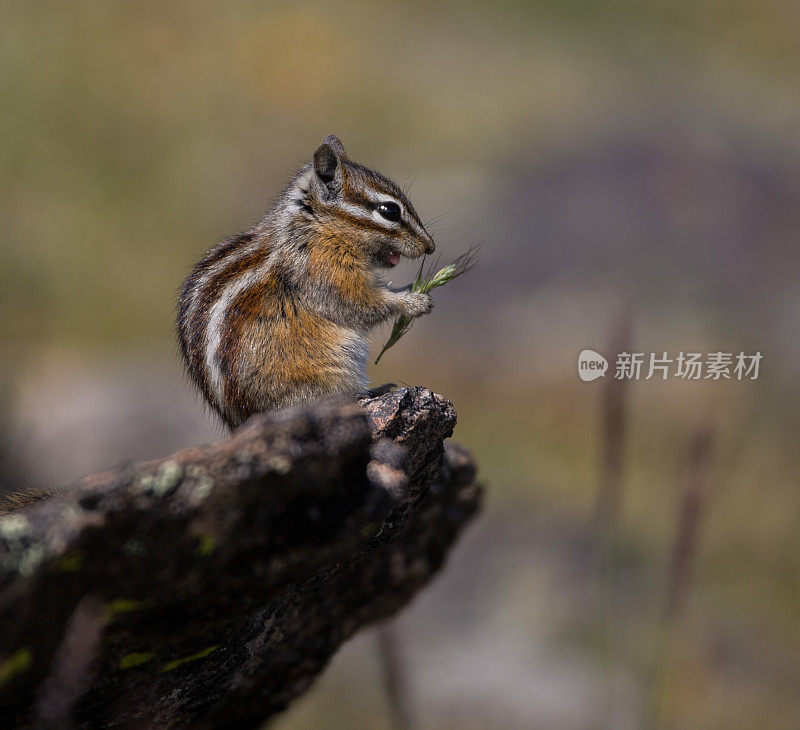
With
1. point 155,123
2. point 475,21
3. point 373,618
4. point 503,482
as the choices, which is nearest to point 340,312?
point 373,618

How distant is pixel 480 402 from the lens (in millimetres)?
12117

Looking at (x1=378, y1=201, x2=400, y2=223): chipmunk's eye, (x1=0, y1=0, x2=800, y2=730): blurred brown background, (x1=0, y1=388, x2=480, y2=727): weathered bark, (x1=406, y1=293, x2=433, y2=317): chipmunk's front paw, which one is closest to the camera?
(x1=0, y1=388, x2=480, y2=727): weathered bark

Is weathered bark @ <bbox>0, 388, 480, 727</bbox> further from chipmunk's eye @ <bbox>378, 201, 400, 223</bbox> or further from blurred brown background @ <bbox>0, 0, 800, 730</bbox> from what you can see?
chipmunk's eye @ <bbox>378, 201, 400, 223</bbox>

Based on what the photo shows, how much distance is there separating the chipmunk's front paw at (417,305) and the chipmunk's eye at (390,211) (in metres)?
0.48

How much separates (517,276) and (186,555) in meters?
10.5

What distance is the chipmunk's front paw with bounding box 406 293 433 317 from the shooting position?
4.65 metres

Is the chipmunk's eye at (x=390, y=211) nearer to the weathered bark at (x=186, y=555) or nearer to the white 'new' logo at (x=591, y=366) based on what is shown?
the white 'new' logo at (x=591, y=366)

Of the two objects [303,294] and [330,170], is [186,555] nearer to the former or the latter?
[303,294]

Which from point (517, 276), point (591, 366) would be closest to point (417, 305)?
point (591, 366)

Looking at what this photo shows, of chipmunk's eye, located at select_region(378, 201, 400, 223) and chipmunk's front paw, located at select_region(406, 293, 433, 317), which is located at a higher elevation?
chipmunk's eye, located at select_region(378, 201, 400, 223)

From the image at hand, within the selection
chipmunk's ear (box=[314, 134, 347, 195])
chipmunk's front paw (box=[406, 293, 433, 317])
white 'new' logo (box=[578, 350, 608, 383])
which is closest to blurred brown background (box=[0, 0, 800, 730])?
white 'new' logo (box=[578, 350, 608, 383])

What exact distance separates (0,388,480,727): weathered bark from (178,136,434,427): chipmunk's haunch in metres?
0.71

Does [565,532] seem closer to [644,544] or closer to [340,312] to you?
[644,544]

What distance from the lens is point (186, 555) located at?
2.42 metres
